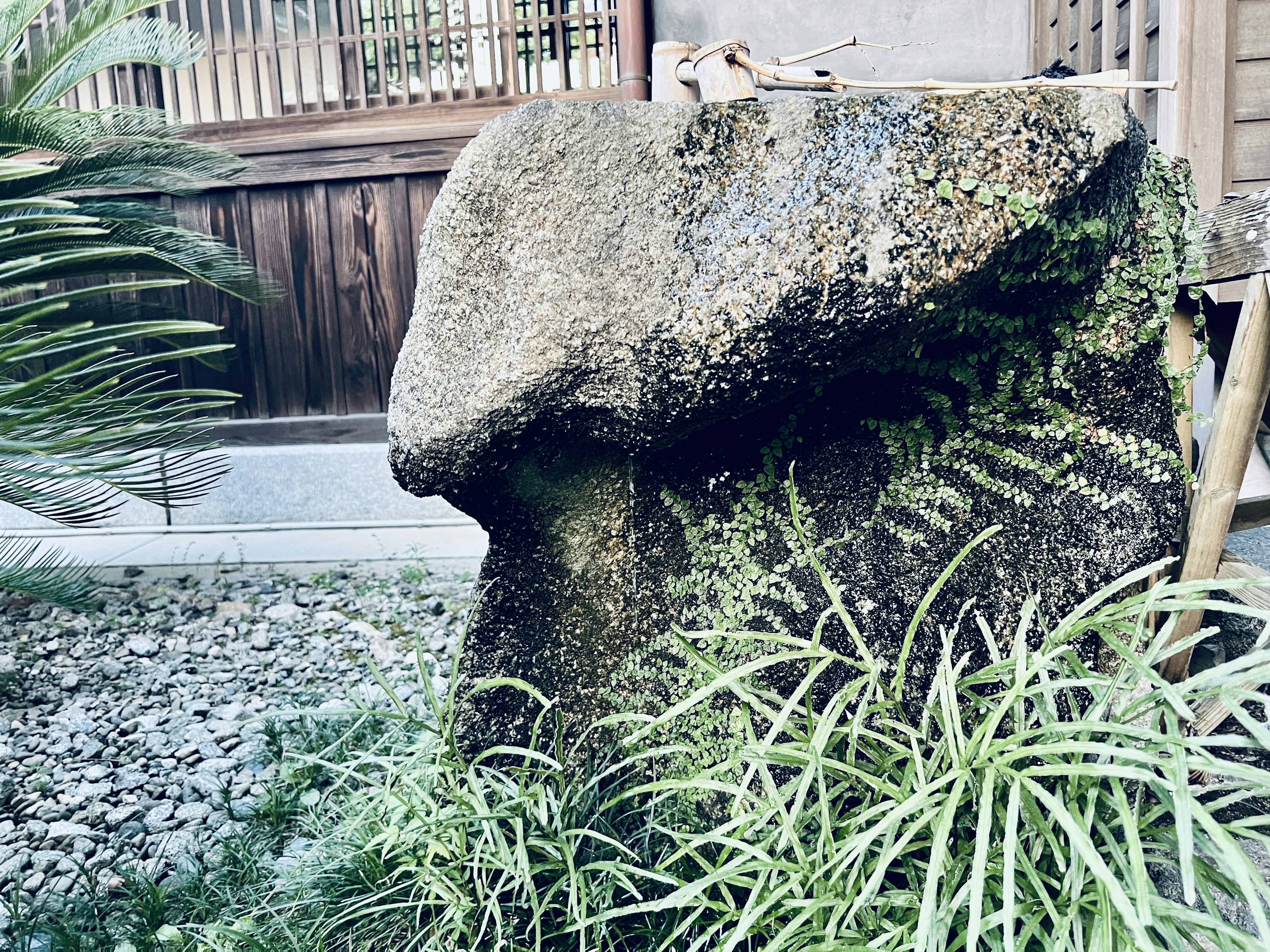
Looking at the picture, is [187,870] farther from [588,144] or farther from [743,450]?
[588,144]

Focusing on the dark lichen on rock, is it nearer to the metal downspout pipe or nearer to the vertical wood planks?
the metal downspout pipe

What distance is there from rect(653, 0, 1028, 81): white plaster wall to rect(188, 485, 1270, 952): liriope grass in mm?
3277

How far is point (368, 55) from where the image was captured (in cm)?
475

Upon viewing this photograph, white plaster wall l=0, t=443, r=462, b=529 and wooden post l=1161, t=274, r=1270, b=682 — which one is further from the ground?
wooden post l=1161, t=274, r=1270, b=682

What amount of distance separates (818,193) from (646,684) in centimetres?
100

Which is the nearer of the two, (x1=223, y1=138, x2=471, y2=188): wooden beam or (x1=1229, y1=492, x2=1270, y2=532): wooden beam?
(x1=1229, y1=492, x2=1270, y2=532): wooden beam

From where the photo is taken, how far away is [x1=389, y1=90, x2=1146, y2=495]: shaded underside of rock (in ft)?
4.68

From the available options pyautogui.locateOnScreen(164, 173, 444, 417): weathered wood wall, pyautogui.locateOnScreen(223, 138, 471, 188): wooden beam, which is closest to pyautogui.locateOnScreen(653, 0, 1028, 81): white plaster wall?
pyautogui.locateOnScreen(223, 138, 471, 188): wooden beam

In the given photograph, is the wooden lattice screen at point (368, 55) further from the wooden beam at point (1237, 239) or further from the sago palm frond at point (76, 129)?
the wooden beam at point (1237, 239)

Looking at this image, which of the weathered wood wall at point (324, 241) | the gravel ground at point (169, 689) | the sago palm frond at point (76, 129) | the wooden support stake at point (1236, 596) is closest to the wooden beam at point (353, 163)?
the weathered wood wall at point (324, 241)

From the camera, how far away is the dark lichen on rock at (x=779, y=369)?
1444mm

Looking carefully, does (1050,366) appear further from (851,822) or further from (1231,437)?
(851,822)

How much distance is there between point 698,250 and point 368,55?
157 inches

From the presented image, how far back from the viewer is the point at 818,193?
4.85 feet
